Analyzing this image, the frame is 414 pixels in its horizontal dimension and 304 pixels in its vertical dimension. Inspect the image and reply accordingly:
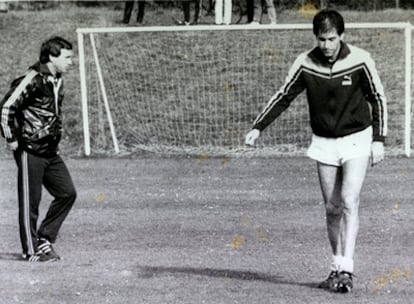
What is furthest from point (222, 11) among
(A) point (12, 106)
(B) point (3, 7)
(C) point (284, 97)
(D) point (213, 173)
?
(C) point (284, 97)

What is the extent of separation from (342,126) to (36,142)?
103 inches

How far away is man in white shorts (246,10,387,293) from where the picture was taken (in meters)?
8.03

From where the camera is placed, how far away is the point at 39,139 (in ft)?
30.4

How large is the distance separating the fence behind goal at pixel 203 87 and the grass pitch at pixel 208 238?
5.45 ft

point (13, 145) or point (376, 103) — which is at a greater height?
point (376, 103)

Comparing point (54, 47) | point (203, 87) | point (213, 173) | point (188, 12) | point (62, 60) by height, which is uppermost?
point (54, 47)

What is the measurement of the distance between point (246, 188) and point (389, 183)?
1.69m

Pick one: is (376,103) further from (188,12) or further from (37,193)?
(188,12)

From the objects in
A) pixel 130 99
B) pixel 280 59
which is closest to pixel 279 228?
pixel 130 99

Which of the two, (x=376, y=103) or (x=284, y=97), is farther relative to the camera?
(x=284, y=97)

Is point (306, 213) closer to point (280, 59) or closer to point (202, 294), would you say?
point (202, 294)

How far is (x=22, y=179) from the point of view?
30.7ft

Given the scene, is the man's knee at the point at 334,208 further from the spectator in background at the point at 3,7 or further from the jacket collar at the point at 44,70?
the spectator in background at the point at 3,7

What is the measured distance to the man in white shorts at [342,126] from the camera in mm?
8031
